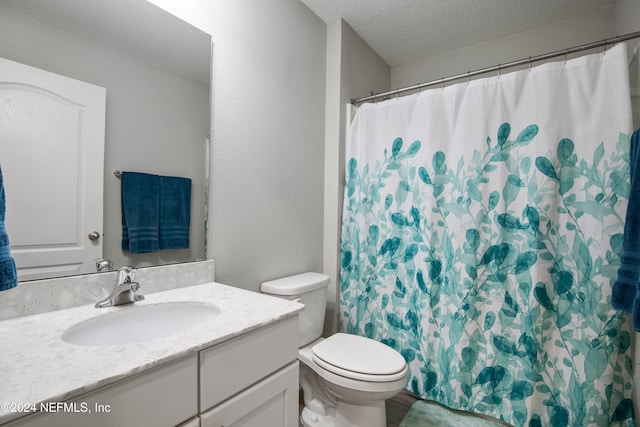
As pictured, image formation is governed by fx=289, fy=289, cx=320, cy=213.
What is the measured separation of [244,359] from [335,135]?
1.55m

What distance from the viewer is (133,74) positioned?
111cm

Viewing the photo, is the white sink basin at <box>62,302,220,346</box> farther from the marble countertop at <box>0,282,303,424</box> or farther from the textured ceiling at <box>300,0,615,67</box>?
the textured ceiling at <box>300,0,615,67</box>

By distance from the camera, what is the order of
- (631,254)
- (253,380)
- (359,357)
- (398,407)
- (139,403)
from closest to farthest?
(139,403)
(253,380)
(631,254)
(359,357)
(398,407)

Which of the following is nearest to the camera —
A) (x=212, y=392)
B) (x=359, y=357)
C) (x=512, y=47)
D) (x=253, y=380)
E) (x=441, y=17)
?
(x=212, y=392)

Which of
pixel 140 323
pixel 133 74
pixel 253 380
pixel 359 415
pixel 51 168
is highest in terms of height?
pixel 133 74

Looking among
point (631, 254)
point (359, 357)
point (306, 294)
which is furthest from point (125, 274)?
point (631, 254)

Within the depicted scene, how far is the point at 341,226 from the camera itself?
2037mm

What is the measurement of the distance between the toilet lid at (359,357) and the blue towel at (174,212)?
33.0 inches

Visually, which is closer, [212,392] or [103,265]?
[212,392]

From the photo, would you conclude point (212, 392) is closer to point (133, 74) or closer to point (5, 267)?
point (5, 267)

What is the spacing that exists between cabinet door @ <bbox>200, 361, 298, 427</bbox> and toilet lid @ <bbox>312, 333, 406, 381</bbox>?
0.35 metres

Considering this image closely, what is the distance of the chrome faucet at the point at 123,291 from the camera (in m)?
0.97

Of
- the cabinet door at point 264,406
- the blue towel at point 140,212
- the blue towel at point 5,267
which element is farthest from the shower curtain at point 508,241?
the blue towel at point 5,267

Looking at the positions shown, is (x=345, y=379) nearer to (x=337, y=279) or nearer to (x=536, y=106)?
(x=337, y=279)
